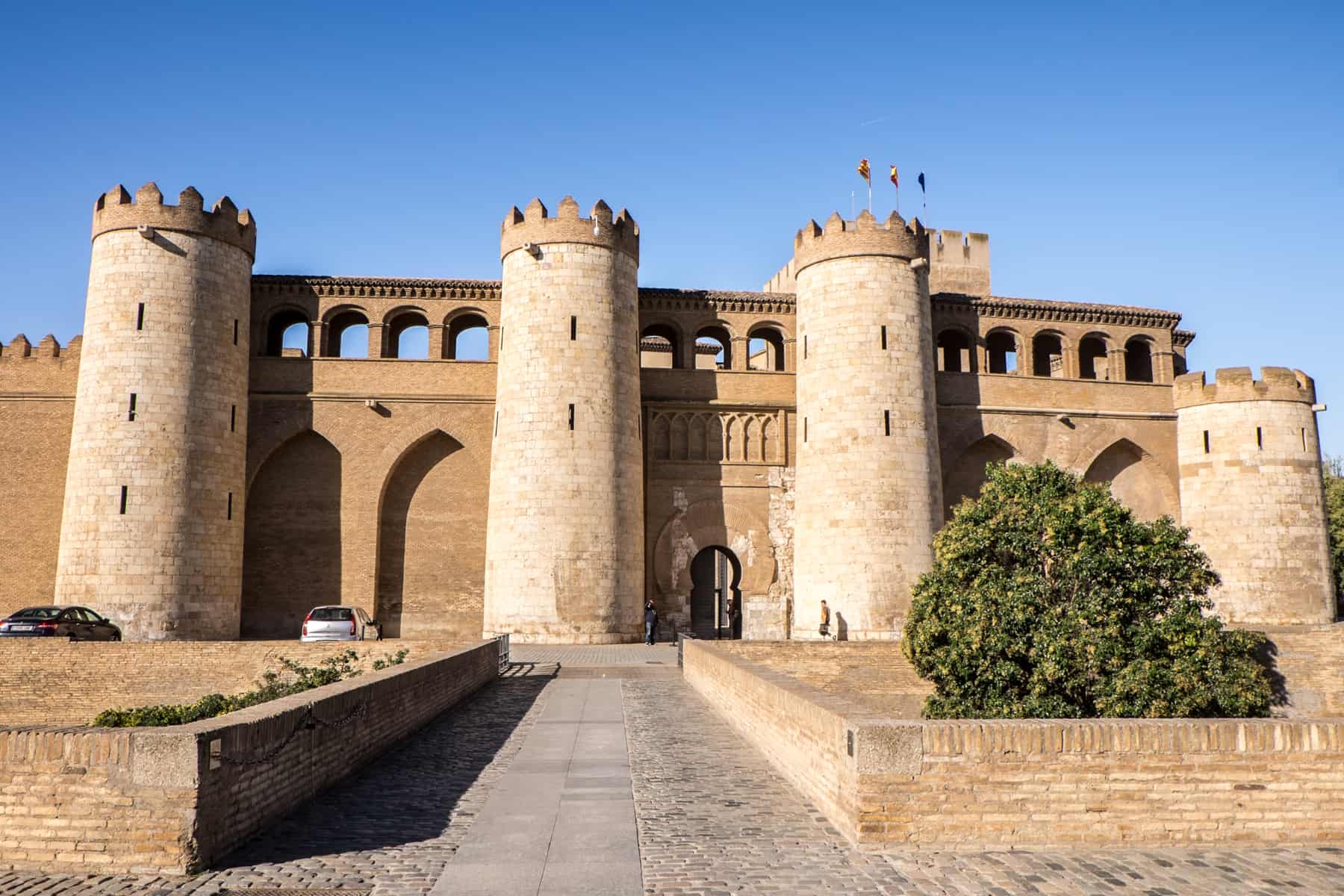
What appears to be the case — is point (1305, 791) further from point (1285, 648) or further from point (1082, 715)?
point (1285, 648)

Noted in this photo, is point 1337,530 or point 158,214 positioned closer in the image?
point 158,214

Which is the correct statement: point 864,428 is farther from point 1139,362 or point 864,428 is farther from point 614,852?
point 614,852

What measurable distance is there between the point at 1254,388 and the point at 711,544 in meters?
15.2

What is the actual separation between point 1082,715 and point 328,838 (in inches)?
410

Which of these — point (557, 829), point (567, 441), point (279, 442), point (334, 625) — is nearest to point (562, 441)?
point (567, 441)

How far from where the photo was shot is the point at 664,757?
35.3 ft

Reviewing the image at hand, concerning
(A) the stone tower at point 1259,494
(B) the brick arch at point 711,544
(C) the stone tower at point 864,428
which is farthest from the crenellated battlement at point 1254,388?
(B) the brick arch at point 711,544

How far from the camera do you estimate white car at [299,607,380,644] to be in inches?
875

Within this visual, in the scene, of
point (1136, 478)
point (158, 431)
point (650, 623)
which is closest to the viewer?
point (158, 431)

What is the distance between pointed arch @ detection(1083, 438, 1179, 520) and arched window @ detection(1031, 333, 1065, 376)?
2782 millimetres

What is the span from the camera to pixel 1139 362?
1363 inches

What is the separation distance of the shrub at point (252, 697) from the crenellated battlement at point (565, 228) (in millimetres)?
12256

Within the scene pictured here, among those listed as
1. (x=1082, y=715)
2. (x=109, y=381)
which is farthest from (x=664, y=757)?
(x=109, y=381)

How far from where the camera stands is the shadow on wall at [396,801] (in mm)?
7156
